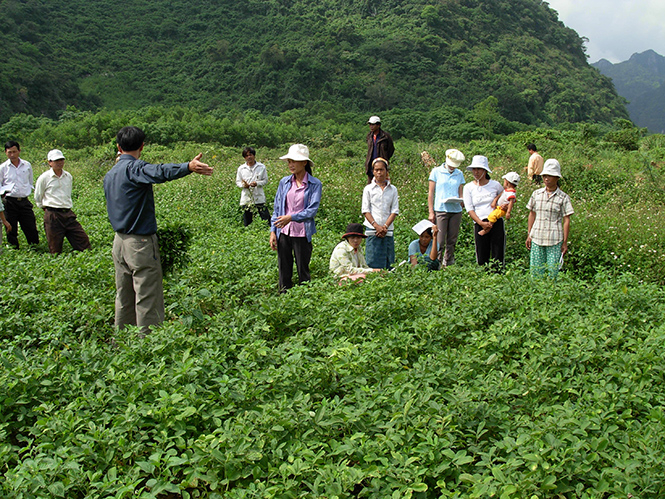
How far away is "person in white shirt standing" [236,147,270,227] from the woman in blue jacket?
3.83m

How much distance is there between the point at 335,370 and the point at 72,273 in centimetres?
401

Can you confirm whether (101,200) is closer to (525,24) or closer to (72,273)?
(72,273)

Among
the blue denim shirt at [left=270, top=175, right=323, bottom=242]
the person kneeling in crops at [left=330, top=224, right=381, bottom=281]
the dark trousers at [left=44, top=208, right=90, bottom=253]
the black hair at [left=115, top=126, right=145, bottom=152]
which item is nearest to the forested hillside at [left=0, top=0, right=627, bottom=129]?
the dark trousers at [left=44, top=208, right=90, bottom=253]

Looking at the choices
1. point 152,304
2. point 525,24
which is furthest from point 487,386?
point 525,24

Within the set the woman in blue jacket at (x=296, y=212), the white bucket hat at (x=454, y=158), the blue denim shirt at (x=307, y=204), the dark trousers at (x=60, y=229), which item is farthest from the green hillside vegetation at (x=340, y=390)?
the dark trousers at (x=60, y=229)

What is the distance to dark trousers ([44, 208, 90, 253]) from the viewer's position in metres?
8.11

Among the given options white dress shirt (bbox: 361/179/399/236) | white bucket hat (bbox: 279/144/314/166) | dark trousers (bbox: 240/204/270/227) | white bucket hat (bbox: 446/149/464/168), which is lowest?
dark trousers (bbox: 240/204/270/227)

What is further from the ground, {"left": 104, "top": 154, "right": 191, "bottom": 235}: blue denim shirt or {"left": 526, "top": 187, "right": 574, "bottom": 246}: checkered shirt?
{"left": 104, "top": 154, "right": 191, "bottom": 235}: blue denim shirt

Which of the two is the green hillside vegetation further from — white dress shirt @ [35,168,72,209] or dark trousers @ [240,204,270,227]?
dark trousers @ [240,204,270,227]

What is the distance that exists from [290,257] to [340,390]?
2699 millimetres

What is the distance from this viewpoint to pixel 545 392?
11.4 ft

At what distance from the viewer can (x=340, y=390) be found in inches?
145

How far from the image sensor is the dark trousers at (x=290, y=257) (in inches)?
241

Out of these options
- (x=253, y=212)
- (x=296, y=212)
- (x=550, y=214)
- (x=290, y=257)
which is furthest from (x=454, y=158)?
(x=253, y=212)
